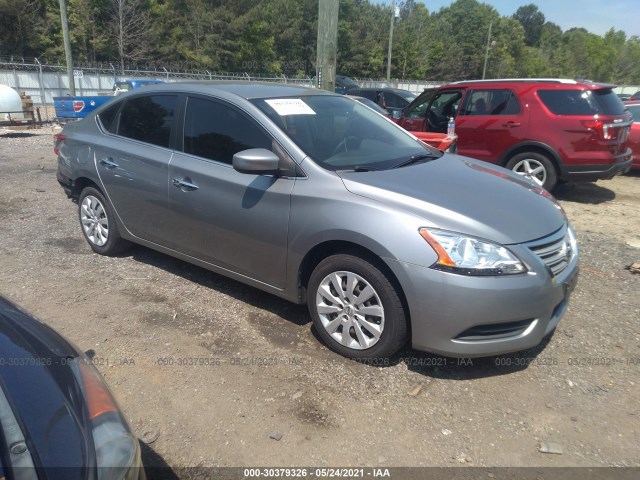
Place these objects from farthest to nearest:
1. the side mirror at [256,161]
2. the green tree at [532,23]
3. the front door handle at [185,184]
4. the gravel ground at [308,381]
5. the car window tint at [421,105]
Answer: the green tree at [532,23], the car window tint at [421,105], the front door handle at [185,184], the side mirror at [256,161], the gravel ground at [308,381]

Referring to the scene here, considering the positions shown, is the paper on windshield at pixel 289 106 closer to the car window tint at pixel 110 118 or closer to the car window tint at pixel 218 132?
the car window tint at pixel 218 132

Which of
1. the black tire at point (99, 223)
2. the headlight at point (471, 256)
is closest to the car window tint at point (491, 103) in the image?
the headlight at point (471, 256)

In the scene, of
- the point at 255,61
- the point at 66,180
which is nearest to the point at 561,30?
the point at 255,61

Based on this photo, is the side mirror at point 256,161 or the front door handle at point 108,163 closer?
the side mirror at point 256,161

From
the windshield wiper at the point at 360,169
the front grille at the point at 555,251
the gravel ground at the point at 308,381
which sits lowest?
the gravel ground at the point at 308,381

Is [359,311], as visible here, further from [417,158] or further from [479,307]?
[417,158]

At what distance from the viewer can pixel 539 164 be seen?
7668 millimetres

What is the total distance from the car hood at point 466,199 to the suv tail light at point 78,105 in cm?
1511

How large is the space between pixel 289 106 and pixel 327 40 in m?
4.19

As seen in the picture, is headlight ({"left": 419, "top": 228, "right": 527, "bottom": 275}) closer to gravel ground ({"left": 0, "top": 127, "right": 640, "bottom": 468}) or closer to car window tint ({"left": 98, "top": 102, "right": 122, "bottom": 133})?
gravel ground ({"left": 0, "top": 127, "right": 640, "bottom": 468})

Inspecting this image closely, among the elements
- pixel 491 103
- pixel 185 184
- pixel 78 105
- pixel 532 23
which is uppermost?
pixel 532 23

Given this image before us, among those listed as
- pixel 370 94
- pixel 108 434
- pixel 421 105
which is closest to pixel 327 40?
pixel 421 105

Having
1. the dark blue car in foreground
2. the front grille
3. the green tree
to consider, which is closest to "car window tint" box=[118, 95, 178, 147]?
the dark blue car in foreground

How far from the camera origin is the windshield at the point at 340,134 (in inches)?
142
